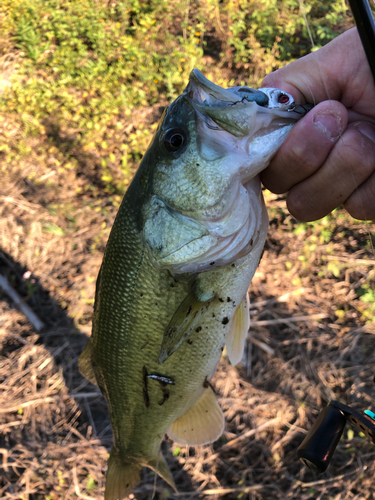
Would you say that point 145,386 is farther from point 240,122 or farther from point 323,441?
point 240,122

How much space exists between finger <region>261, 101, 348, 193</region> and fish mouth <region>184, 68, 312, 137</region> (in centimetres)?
8

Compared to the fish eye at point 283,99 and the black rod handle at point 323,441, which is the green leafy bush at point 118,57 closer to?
the fish eye at point 283,99

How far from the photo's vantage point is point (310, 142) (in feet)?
3.92

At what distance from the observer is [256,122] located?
1104 mm

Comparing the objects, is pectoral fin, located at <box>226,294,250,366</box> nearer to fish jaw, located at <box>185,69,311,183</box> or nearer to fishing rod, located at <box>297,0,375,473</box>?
fishing rod, located at <box>297,0,375,473</box>

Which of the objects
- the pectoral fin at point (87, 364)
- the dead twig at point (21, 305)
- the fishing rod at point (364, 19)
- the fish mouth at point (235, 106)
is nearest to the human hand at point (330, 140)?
the fish mouth at point (235, 106)

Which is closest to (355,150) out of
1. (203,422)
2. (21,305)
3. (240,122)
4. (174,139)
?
(240,122)

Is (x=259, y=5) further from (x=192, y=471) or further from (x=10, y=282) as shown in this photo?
(x=192, y=471)

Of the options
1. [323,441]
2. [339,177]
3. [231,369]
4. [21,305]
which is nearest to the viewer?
[339,177]

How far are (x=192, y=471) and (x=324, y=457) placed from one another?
1843 mm

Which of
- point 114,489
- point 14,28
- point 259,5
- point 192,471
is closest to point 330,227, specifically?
point 192,471

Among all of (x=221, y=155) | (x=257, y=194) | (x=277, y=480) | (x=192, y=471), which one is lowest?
(x=277, y=480)

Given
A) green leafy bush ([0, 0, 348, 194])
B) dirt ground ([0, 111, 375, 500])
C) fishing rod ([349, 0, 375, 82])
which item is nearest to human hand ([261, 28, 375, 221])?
fishing rod ([349, 0, 375, 82])

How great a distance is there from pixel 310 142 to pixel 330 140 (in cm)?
9
